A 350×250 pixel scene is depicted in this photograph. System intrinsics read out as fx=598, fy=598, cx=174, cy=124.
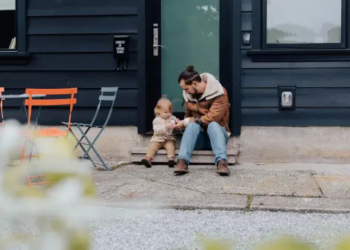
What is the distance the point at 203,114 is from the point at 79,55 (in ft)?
5.22

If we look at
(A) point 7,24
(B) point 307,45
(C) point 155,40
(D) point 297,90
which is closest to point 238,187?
(D) point 297,90

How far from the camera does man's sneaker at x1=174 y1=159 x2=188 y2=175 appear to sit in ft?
17.0

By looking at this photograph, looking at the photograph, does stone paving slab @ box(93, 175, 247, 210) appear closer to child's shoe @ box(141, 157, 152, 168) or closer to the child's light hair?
child's shoe @ box(141, 157, 152, 168)

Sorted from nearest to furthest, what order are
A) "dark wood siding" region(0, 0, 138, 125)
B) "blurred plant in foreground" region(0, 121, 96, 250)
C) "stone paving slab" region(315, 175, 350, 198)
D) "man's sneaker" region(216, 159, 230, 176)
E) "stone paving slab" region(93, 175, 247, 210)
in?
1. "blurred plant in foreground" region(0, 121, 96, 250)
2. "stone paving slab" region(93, 175, 247, 210)
3. "stone paving slab" region(315, 175, 350, 198)
4. "man's sneaker" region(216, 159, 230, 176)
5. "dark wood siding" region(0, 0, 138, 125)

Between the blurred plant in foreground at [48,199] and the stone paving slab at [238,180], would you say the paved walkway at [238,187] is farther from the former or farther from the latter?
the blurred plant in foreground at [48,199]

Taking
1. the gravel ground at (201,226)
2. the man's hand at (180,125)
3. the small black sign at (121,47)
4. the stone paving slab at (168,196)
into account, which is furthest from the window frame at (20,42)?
the gravel ground at (201,226)

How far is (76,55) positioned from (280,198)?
302 centimetres

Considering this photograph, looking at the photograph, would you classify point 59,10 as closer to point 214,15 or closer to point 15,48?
point 15,48

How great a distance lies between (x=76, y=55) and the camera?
637 centimetres

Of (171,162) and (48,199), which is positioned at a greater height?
(48,199)

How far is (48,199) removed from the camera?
52 cm

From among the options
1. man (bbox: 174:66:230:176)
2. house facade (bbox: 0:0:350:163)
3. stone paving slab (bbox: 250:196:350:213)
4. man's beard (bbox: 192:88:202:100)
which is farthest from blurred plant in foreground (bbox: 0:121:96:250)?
house facade (bbox: 0:0:350:163)

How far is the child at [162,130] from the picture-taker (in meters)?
5.82

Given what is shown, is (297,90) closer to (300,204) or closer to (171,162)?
(171,162)
